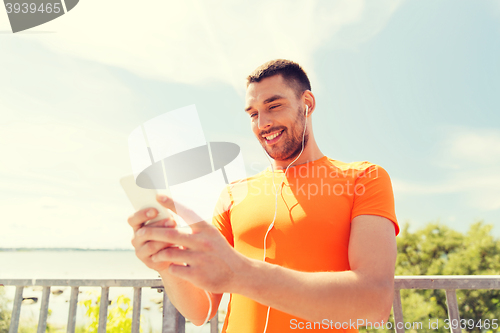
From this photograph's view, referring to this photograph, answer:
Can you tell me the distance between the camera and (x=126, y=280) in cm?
201

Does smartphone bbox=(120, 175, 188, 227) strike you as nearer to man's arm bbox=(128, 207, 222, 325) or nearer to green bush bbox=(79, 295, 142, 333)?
man's arm bbox=(128, 207, 222, 325)

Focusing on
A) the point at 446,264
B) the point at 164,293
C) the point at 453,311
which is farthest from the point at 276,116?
the point at 446,264

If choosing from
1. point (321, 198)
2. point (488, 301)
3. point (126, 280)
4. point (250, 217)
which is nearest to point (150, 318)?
point (126, 280)

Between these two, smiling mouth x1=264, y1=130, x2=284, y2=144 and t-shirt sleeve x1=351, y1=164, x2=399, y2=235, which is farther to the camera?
smiling mouth x1=264, y1=130, x2=284, y2=144

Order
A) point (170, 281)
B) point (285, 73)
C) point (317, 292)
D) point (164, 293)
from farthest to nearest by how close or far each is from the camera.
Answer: point (164, 293)
point (285, 73)
point (170, 281)
point (317, 292)

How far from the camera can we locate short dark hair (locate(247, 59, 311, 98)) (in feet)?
5.90

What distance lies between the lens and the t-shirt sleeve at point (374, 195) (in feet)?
4.05

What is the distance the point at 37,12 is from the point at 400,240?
8.71 m

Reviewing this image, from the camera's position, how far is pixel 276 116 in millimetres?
1712

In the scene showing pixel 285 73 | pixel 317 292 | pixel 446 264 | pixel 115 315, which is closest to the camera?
pixel 317 292

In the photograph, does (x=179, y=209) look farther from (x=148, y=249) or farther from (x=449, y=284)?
(x=449, y=284)

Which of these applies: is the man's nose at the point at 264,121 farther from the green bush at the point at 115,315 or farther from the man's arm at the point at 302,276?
the green bush at the point at 115,315

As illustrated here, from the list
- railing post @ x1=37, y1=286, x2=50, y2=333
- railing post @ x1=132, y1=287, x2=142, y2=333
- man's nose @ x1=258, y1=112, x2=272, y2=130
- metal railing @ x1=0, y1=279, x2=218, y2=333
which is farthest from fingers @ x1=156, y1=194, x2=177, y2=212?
railing post @ x1=37, y1=286, x2=50, y2=333

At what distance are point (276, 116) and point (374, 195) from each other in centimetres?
74
